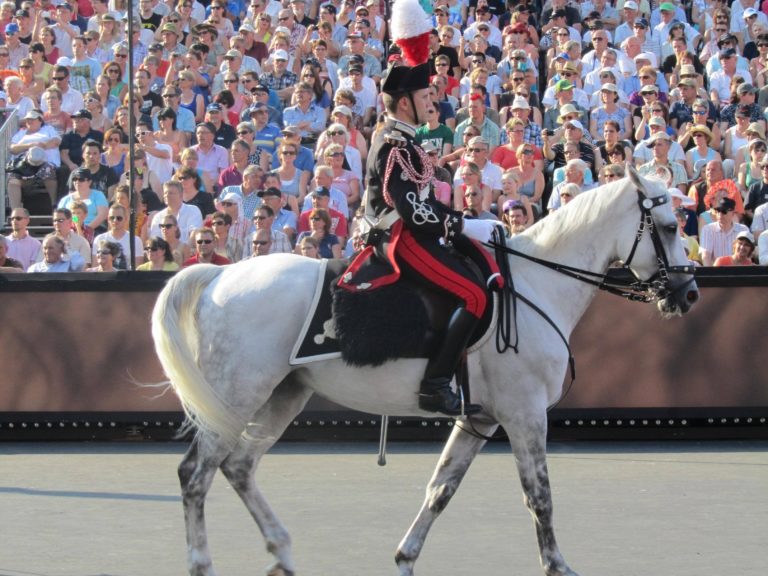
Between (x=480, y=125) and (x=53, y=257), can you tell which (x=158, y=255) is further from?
(x=480, y=125)

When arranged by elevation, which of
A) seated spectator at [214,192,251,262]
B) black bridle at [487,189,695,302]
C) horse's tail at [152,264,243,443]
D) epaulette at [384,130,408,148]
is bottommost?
seated spectator at [214,192,251,262]

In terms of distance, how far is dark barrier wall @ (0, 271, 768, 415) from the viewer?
490 inches

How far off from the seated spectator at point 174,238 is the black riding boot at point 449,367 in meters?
7.20

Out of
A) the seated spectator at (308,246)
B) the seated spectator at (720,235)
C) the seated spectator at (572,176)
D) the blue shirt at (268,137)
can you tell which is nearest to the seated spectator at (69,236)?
the seated spectator at (308,246)

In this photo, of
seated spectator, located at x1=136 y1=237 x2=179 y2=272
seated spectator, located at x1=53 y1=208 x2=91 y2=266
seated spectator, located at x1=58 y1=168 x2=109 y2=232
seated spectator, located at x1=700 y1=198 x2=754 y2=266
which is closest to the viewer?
seated spectator, located at x1=136 y1=237 x2=179 y2=272

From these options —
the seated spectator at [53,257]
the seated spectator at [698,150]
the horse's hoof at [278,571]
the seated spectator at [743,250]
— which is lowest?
the seated spectator at [53,257]

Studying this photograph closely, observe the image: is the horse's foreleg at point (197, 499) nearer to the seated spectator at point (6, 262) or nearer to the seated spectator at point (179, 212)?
the seated spectator at point (6, 262)

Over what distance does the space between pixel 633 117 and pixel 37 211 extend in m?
8.04

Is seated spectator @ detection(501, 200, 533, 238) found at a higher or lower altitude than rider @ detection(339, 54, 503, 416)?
lower

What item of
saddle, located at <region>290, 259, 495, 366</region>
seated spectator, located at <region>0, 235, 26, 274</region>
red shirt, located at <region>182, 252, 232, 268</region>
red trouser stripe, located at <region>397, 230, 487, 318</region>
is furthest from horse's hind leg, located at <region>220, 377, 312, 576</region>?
seated spectator, located at <region>0, 235, 26, 274</region>

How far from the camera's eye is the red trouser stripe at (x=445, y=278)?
7.76 meters

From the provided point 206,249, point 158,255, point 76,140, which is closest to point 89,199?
point 76,140

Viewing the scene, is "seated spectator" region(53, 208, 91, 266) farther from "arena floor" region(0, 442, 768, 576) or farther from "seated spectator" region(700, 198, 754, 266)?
"seated spectator" region(700, 198, 754, 266)

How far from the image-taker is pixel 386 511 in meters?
9.88
